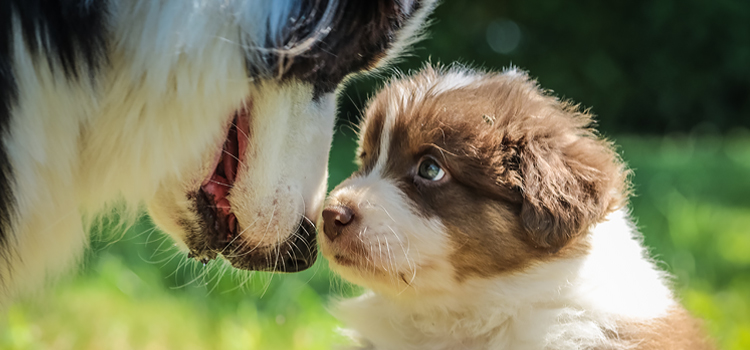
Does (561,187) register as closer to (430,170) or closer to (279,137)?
(430,170)

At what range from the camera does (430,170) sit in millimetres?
2125

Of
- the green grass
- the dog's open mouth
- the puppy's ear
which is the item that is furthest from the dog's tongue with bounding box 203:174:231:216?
the puppy's ear

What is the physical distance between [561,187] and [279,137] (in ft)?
2.67

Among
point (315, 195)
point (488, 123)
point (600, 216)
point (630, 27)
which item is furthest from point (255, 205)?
point (630, 27)

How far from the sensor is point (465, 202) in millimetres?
2049

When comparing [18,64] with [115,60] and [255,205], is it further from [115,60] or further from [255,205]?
[255,205]

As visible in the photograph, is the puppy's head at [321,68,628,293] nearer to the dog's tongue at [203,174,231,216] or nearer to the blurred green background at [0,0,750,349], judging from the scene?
the dog's tongue at [203,174,231,216]

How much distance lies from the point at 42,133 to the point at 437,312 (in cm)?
123

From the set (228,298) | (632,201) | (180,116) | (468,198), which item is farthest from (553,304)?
(632,201)

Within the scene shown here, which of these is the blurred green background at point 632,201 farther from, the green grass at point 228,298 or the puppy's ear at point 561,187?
the puppy's ear at point 561,187

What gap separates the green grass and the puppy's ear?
0.90m

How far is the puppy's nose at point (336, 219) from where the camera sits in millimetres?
2018

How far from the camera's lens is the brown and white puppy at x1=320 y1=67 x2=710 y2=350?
2006 millimetres

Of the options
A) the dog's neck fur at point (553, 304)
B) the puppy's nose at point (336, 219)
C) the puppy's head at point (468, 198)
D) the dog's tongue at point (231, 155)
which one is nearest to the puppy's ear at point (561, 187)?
the puppy's head at point (468, 198)
